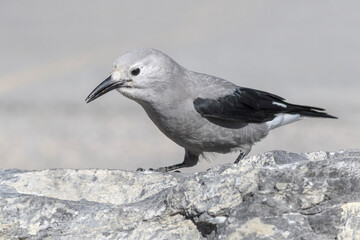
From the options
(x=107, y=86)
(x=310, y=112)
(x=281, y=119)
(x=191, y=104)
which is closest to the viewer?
(x=107, y=86)

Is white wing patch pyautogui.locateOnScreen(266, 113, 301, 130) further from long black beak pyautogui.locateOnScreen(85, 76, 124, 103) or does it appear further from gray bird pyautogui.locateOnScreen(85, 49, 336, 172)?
long black beak pyautogui.locateOnScreen(85, 76, 124, 103)

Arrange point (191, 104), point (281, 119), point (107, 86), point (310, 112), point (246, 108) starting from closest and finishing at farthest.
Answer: point (107, 86)
point (191, 104)
point (246, 108)
point (281, 119)
point (310, 112)

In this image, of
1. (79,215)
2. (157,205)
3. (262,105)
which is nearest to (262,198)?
(157,205)

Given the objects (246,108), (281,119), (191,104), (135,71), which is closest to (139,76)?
(135,71)

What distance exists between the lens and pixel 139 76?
5.46m

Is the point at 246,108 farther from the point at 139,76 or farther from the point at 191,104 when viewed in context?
the point at 139,76

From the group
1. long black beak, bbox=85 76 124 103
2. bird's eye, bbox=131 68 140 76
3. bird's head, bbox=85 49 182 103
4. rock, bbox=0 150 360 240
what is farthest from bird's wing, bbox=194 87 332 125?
rock, bbox=0 150 360 240

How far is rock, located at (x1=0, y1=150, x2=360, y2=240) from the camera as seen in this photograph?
291 centimetres

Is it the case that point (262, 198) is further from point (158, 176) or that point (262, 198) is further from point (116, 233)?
point (158, 176)

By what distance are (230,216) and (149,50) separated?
283 centimetres

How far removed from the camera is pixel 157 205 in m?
3.29

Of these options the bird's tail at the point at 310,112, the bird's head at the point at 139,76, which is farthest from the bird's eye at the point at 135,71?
the bird's tail at the point at 310,112

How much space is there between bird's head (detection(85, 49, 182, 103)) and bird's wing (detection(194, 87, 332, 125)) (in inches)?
→ 17.0

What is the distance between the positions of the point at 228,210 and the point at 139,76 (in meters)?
2.61
